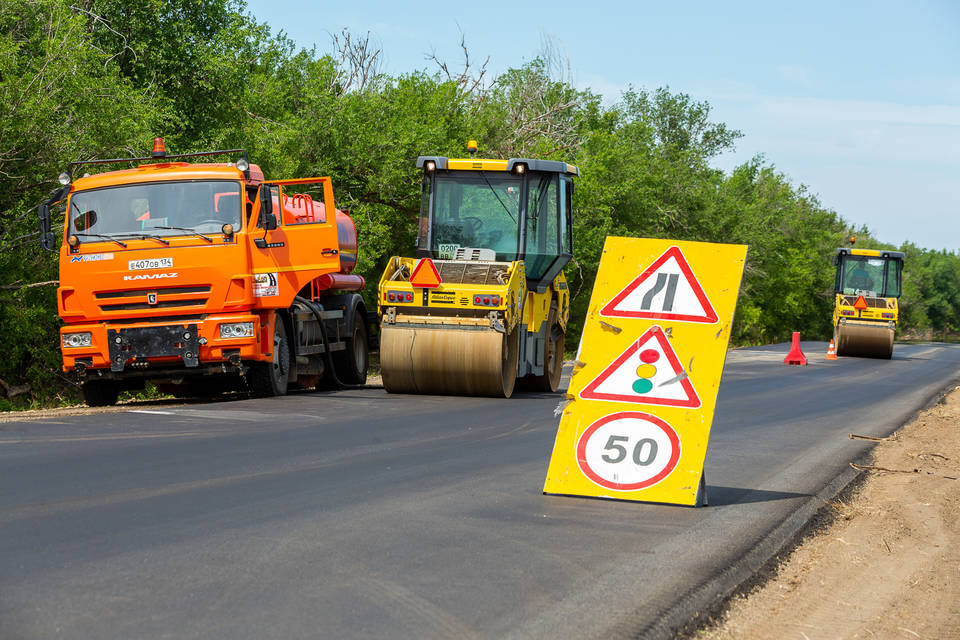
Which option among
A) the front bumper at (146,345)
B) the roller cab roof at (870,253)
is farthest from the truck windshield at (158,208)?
the roller cab roof at (870,253)

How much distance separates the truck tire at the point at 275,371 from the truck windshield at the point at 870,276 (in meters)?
23.9

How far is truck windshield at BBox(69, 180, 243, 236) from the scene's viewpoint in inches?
554

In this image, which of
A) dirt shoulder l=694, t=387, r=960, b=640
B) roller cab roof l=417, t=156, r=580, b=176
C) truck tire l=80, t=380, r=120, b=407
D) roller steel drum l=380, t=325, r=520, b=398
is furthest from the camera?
roller cab roof l=417, t=156, r=580, b=176

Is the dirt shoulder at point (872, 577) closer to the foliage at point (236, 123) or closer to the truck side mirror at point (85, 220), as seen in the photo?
the truck side mirror at point (85, 220)

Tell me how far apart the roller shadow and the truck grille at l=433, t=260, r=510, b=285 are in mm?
7693

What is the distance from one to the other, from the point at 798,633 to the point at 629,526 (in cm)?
188

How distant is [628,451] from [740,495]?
45.5 inches

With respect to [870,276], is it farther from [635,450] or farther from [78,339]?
[635,450]

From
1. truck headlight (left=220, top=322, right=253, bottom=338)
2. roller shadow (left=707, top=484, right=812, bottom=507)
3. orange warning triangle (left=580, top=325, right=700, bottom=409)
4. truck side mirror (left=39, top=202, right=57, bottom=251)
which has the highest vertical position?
truck side mirror (left=39, top=202, right=57, bottom=251)

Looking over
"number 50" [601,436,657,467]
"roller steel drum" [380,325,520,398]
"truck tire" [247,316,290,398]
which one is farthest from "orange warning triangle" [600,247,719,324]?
"truck tire" [247,316,290,398]

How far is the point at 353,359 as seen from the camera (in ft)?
61.1

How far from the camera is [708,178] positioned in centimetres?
7725

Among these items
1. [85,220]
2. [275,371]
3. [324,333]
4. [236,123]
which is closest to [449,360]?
[275,371]

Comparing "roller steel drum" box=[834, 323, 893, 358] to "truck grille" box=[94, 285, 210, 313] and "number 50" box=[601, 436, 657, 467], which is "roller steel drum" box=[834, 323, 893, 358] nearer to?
"truck grille" box=[94, 285, 210, 313]
